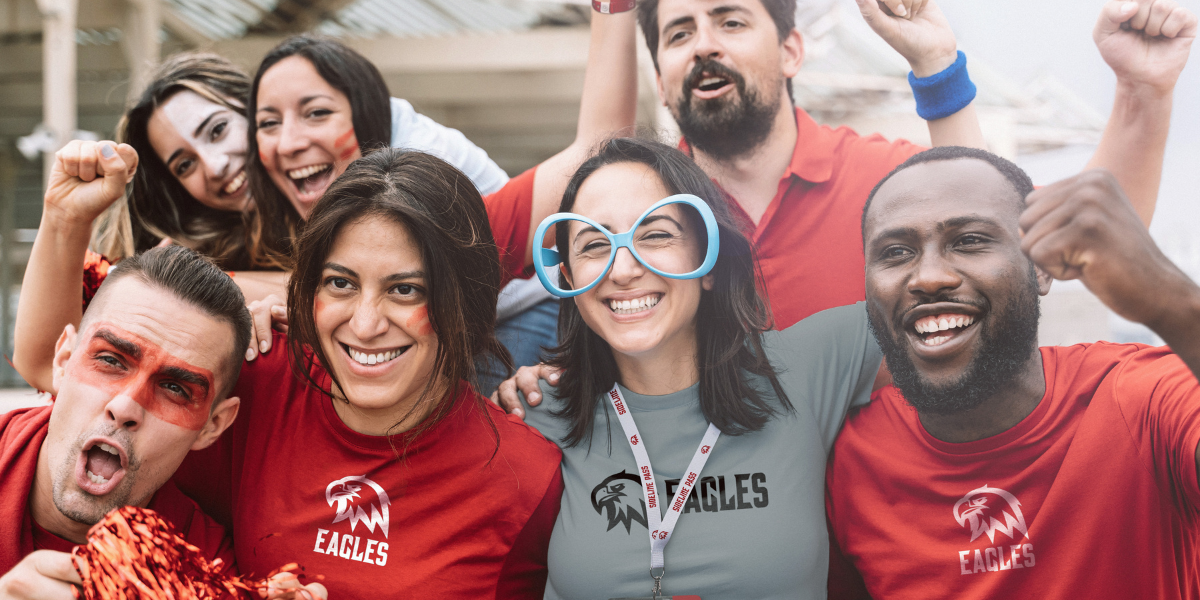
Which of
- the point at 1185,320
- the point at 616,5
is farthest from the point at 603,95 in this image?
the point at 1185,320

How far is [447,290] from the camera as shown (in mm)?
1968

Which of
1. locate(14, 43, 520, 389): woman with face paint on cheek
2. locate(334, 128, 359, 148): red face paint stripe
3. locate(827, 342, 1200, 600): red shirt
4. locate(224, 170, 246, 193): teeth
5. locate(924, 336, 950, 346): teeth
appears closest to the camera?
locate(827, 342, 1200, 600): red shirt

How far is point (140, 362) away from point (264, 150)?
0.85 metres

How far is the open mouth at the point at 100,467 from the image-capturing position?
186 centimetres

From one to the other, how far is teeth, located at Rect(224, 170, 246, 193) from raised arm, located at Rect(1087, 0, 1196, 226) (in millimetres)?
2613

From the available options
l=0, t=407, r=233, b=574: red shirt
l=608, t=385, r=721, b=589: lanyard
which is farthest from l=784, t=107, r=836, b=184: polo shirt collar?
l=0, t=407, r=233, b=574: red shirt

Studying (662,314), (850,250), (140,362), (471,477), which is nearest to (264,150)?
(140,362)

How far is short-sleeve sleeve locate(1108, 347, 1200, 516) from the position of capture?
5.65 feet

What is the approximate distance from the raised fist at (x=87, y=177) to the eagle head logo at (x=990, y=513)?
2411mm

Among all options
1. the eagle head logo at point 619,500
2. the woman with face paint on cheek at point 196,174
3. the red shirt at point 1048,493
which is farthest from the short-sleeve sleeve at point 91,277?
the red shirt at point 1048,493

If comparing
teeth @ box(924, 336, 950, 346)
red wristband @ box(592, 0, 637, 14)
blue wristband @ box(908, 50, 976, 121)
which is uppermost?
red wristband @ box(592, 0, 637, 14)

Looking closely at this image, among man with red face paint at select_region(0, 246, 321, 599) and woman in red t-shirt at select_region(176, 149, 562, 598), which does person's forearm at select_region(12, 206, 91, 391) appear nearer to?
man with red face paint at select_region(0, 246, 321, 599)

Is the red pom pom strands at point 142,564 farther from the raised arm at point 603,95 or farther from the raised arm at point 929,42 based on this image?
the raised arm at point 929,42

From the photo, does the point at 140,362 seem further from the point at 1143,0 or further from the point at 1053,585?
the point at 1143,0
